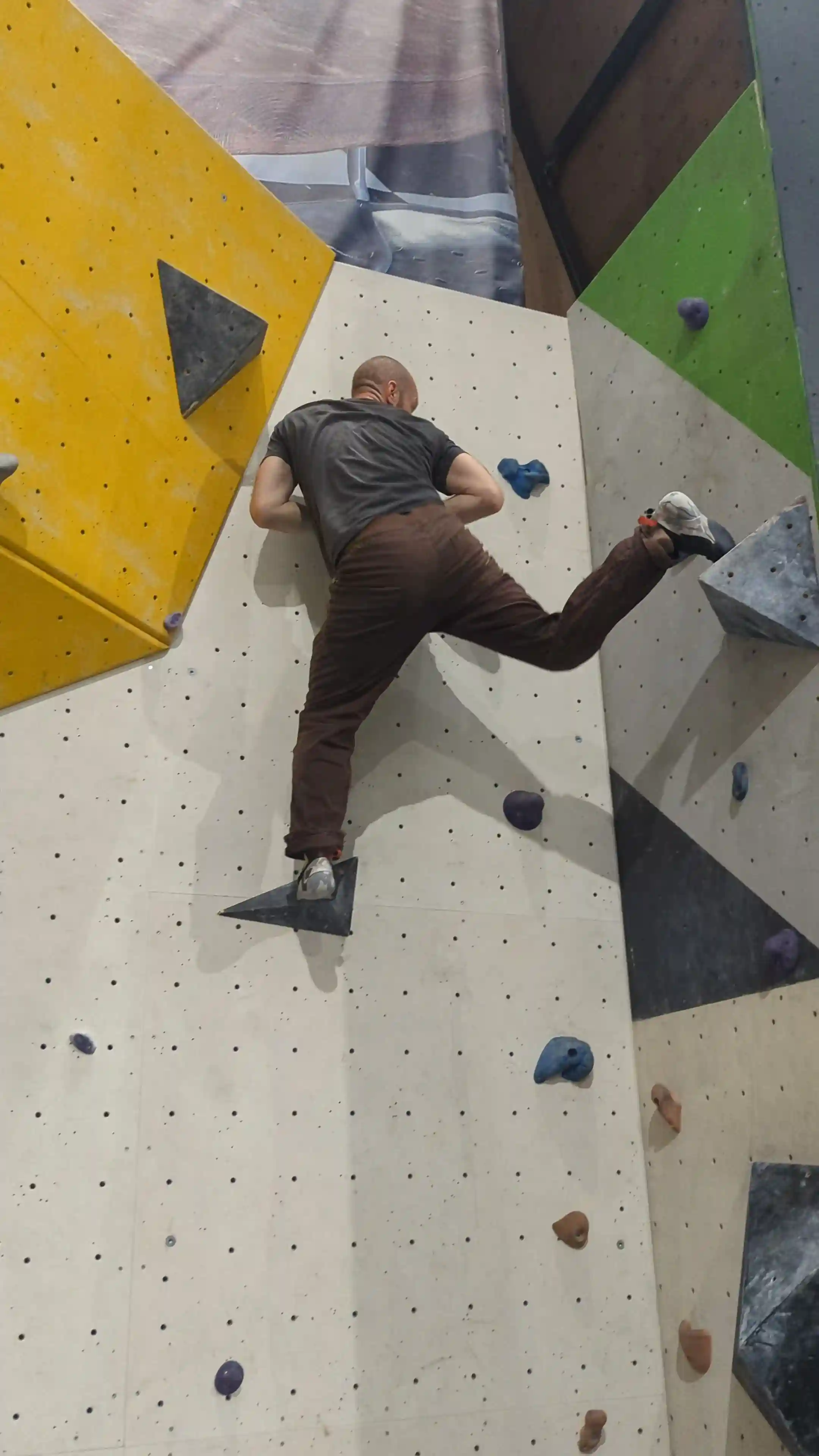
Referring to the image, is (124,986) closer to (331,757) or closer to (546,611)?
(331,757)

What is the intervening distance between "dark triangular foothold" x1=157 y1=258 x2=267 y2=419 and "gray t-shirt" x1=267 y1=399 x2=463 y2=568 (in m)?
0.16

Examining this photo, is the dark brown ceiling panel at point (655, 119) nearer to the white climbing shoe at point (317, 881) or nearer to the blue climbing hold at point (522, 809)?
the blue climbing hold at point (522, 809)

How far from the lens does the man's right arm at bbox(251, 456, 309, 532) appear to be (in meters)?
2.07

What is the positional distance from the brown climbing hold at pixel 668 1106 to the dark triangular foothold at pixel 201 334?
1.60 metres

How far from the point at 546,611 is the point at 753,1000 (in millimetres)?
807

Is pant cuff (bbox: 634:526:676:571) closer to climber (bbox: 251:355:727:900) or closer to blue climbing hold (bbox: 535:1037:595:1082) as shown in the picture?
climber (bbox: 251:355:727:900)

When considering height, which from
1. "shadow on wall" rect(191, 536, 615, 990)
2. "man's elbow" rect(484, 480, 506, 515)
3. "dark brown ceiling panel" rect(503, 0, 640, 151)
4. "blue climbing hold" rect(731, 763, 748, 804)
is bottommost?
"shadow on wall" rect(191, 536, 615, 990)

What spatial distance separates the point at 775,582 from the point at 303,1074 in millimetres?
1184

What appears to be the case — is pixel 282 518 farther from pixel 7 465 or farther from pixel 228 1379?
pixel 228 1379

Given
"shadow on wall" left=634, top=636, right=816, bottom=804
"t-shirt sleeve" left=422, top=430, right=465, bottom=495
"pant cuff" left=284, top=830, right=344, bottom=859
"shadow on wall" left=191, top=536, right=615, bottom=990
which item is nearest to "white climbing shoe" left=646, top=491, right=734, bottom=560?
"shadow on wall" left=634, top=636, right=816, bottom=804

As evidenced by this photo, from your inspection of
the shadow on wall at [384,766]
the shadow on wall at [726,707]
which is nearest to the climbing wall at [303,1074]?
the shadow on wall at [384,766]

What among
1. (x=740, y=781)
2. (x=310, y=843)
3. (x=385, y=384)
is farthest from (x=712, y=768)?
(x=385, y=384)

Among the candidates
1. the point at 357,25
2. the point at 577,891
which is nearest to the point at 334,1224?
the point at 577,891

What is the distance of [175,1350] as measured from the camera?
1688 millimetres
